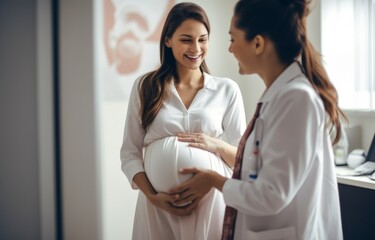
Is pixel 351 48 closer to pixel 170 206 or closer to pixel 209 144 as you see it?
pixel 209 144

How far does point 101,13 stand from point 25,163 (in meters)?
0.88

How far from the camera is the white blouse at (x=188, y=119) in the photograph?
4.73ft

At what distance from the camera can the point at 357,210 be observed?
2006 millimetres

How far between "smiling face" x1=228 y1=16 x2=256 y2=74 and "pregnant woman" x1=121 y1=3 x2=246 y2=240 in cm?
39

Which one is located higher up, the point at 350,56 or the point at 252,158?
the point at 350,56

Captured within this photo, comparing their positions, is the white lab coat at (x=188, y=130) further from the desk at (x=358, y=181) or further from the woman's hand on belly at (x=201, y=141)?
the desk at (x=358, y=181)

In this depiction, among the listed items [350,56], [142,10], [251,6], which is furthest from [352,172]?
[142,10]

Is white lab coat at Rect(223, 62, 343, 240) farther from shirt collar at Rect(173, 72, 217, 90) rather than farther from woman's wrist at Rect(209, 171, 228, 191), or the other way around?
shirt collar at Rect(173, 72, 217, 90)

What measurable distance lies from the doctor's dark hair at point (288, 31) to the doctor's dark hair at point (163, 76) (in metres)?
0.43

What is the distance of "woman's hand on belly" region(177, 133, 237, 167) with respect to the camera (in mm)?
1406

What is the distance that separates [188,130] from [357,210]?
1.12m

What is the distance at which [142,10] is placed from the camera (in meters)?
2.34

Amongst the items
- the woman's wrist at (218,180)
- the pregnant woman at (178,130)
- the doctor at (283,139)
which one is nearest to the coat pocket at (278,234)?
the doctor at (283,139)

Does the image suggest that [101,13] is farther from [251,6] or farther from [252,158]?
[252,158]
